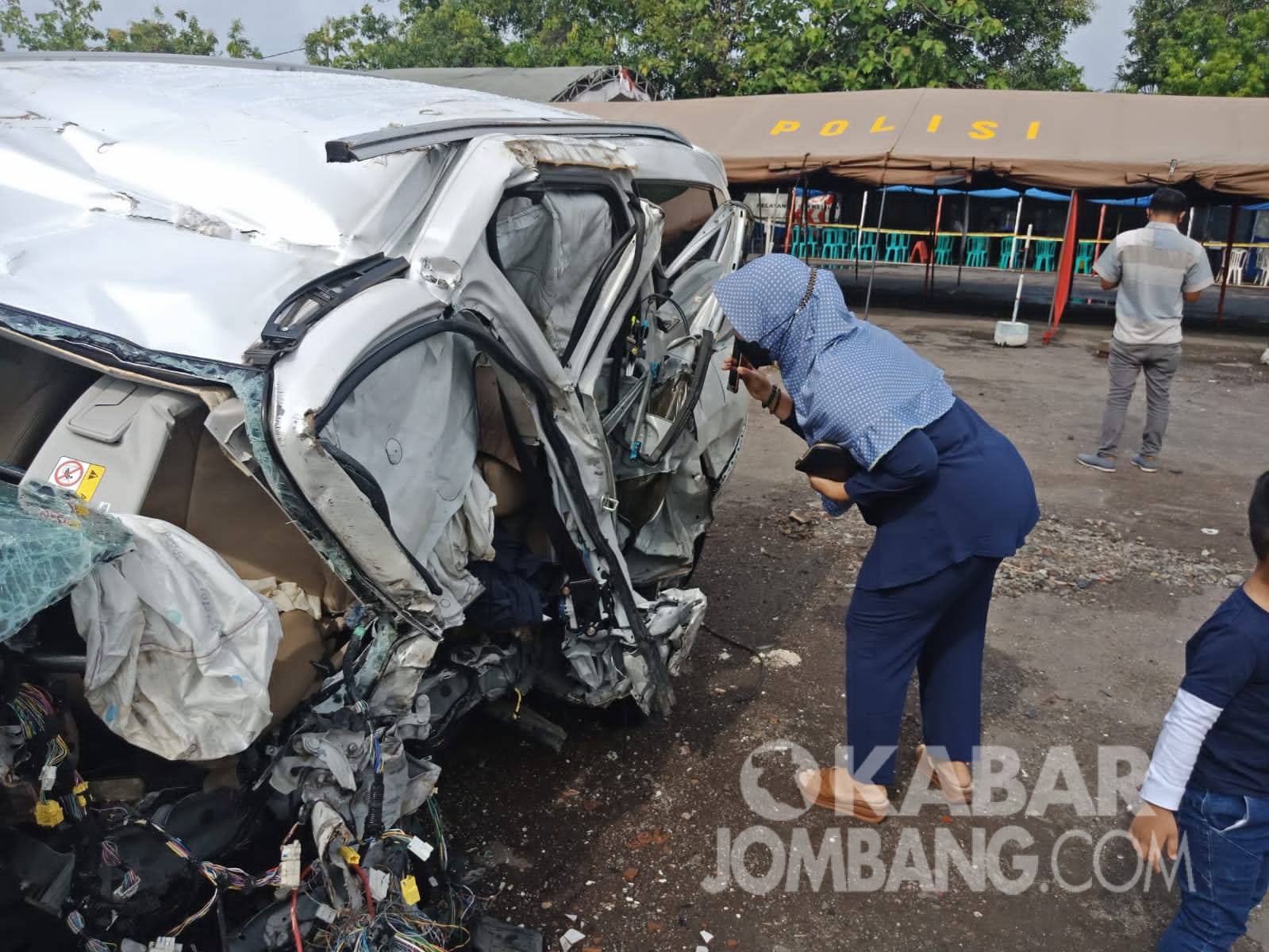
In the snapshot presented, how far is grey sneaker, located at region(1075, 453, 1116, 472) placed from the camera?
6426mm

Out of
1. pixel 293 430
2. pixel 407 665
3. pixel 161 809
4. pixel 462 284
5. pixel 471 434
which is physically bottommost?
pixel 161 809

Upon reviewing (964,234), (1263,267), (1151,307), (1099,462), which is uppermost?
(1151,307)

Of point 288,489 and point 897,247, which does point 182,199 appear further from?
point 897,247

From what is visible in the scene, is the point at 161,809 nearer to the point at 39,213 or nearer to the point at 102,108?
the point at 39,213

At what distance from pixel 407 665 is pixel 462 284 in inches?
34.7

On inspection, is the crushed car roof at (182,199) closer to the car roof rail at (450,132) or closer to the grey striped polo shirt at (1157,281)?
the car roof rail at (450,132)

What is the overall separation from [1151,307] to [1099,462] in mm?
1070

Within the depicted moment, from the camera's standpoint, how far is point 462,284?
218cm

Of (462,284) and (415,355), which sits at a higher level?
(462,284)

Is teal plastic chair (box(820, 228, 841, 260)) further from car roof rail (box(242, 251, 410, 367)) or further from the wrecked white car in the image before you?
car roof rail (box(242, 251, 410, 367))

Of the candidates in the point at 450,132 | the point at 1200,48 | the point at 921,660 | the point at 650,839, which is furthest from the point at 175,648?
the point at 1200,48

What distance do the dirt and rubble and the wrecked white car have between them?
0.37 m

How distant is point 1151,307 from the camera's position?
6145 mm

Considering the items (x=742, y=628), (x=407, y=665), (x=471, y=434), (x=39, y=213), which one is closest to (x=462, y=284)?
(x=471, y=434)
